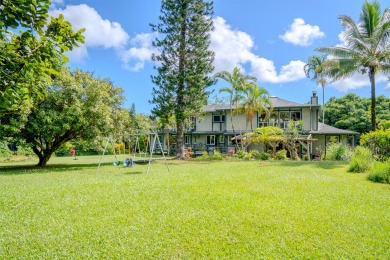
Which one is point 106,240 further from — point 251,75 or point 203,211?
point 251,75

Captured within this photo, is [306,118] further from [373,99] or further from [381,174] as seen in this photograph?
[381,174]

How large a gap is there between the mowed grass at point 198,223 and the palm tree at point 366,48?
12.9 meters

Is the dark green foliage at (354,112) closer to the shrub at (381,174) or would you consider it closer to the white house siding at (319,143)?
the white house siding at (319,143)

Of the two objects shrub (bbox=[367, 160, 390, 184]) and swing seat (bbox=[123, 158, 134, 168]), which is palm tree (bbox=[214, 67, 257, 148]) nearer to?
swing seat (bbox=[123, 158, 134, 168])

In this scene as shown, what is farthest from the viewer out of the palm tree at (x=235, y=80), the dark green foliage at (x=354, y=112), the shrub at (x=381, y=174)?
the dark green foliage at (x=354, y=112)

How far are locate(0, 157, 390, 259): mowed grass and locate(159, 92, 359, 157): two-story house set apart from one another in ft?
60.4

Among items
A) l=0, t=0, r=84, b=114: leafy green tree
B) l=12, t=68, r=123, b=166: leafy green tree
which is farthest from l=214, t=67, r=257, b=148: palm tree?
l=0, t=0, r=84, b=114: leafy green tree

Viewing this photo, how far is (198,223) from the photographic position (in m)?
5.35

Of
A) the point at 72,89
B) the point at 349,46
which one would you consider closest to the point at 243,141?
the point at 349,46

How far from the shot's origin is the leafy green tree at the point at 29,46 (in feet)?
8.11

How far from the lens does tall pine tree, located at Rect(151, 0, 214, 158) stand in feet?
73.8

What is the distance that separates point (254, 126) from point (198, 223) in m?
26.6

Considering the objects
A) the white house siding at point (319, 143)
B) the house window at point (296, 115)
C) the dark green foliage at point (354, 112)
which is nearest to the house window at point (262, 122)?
the house window at point (296, 115)

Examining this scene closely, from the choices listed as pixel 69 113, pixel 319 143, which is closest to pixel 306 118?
pixel 319 143
